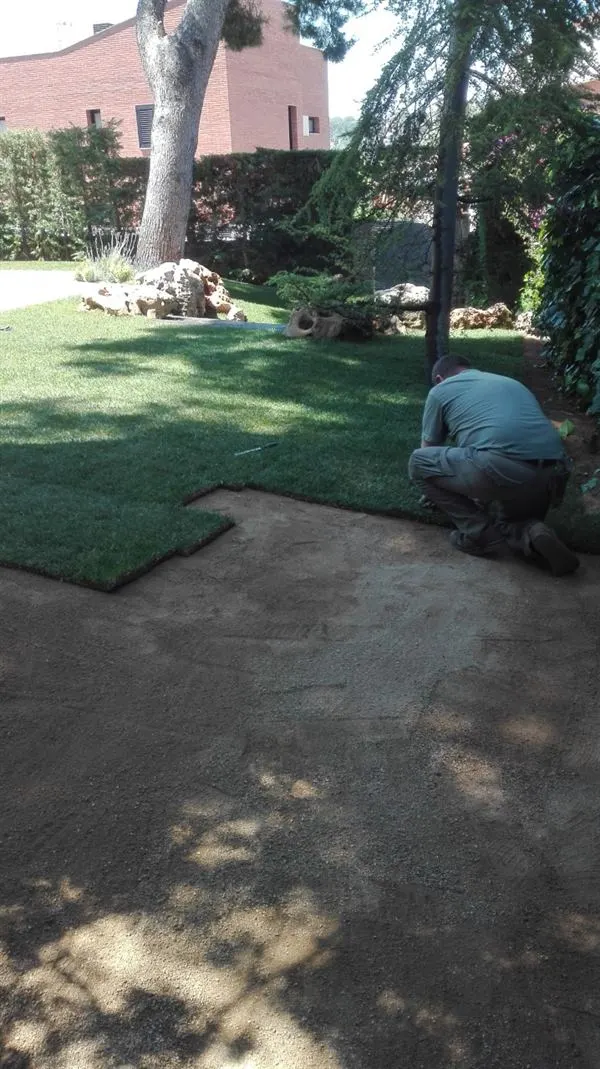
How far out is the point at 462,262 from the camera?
9.05 metres

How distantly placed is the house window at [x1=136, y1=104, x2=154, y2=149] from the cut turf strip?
37.9m

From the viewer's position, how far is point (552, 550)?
15.8 feet

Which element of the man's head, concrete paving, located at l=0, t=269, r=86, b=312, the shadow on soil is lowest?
the shadow on soil

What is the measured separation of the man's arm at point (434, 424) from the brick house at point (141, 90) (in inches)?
1351

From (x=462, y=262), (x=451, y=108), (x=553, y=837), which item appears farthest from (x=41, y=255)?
(x=553, y=837)

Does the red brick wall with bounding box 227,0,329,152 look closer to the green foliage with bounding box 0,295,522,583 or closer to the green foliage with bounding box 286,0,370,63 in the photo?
the green foliage with bounding box 286,0,370,63

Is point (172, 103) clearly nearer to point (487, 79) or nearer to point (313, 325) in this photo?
point (313, 325)

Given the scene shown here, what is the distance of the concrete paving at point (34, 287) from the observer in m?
13.7

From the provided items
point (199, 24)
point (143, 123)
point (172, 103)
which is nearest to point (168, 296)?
point (172, 103)

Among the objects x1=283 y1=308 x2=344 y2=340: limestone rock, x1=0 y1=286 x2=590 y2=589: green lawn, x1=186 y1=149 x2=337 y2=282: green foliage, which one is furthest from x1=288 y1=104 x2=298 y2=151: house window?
x1=0 y1=286 x2=590 y2=589: green lawn

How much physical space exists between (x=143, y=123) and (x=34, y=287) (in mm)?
28183

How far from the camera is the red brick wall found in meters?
36.9

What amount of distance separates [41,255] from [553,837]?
1968 cm

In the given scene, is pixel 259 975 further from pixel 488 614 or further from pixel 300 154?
pixel 300 154
